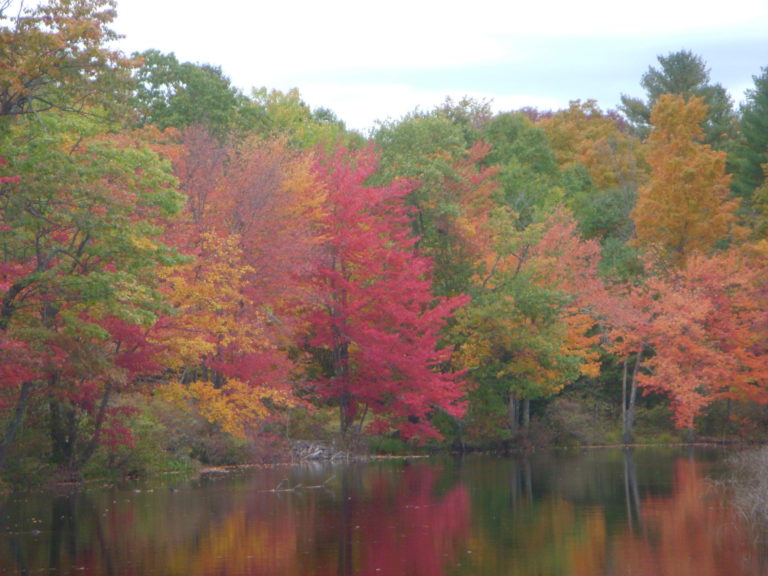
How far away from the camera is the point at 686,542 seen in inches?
639

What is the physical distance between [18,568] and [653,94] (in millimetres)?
58766

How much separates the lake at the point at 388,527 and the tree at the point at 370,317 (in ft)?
17.3

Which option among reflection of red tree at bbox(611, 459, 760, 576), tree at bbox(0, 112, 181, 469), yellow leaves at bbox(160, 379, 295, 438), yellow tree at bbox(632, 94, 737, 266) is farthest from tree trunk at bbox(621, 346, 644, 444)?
tree at bbox(0, 112, 181, 469)

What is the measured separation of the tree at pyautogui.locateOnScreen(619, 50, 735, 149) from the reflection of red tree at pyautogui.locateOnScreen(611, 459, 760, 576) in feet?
142

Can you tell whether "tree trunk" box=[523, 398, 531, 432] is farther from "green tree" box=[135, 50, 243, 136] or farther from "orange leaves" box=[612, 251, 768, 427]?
"green tree" box=[135, 50, 243, 136]

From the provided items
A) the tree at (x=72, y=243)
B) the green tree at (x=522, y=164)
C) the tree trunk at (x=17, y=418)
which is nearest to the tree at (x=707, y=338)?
the green tree at (x=522, y=164)

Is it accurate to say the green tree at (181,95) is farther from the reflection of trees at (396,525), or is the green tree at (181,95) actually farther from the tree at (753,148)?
the tree at (753,148)

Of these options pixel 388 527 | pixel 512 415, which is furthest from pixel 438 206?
pixel 388 527

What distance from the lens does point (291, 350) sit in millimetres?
36531

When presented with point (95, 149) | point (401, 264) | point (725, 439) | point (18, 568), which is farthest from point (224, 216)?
point (725, 439)

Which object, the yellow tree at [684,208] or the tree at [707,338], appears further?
the yellow tree at [684,208]

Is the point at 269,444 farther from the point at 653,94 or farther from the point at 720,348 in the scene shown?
the point at 653,94

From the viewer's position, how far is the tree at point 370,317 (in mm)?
33344

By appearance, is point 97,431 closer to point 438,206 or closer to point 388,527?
point 388,527
